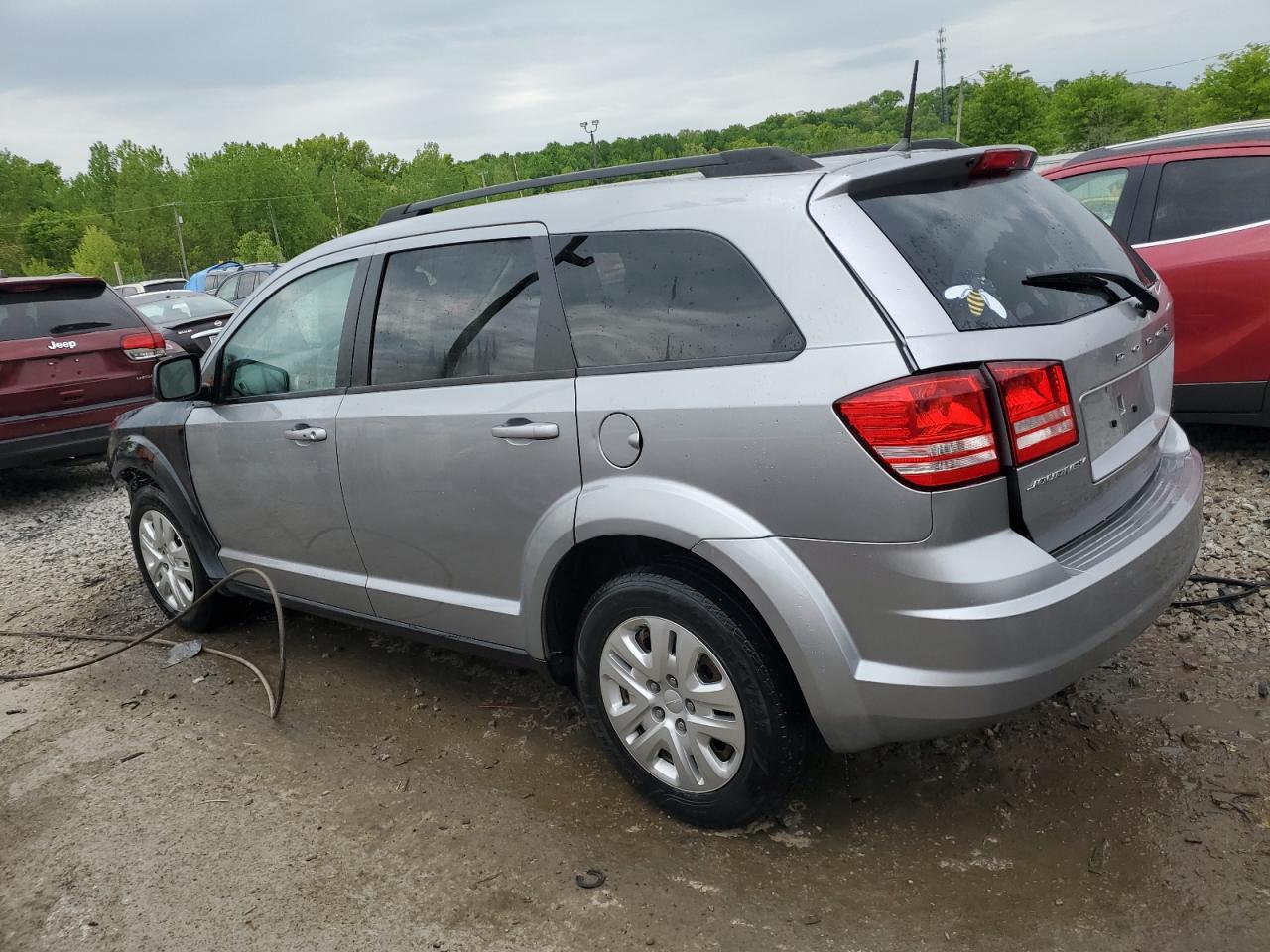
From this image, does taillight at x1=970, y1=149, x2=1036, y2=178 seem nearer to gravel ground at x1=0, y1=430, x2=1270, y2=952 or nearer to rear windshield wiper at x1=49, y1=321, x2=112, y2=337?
gravel ground at x1=0, y1=430, x2=1270, y2=952

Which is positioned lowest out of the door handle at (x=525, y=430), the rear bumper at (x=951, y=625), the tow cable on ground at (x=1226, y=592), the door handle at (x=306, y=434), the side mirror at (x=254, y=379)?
the tow cable on ground at (x=1226, y=592)

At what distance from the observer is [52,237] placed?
89.0 m

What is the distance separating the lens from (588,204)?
10.3 ft

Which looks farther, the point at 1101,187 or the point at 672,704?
the point at 1101,187

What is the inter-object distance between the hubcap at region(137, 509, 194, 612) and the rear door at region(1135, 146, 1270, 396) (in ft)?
16.8

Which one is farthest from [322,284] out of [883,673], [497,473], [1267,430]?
[1267,430]

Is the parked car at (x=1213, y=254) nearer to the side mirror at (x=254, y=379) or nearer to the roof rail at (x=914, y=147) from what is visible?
the roof rail at (x=914, y=147)

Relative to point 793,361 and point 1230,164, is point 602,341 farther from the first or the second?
point 1230,164

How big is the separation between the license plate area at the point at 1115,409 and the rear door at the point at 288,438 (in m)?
2.50

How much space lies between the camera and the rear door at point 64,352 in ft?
25.1

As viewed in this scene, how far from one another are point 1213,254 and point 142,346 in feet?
24.5

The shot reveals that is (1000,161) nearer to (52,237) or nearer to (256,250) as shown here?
(256,250)

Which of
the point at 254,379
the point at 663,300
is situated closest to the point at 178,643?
the point at 254,379

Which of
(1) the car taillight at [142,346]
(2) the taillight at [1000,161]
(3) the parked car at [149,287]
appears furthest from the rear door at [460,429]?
(3) the parked car at [149,287]
